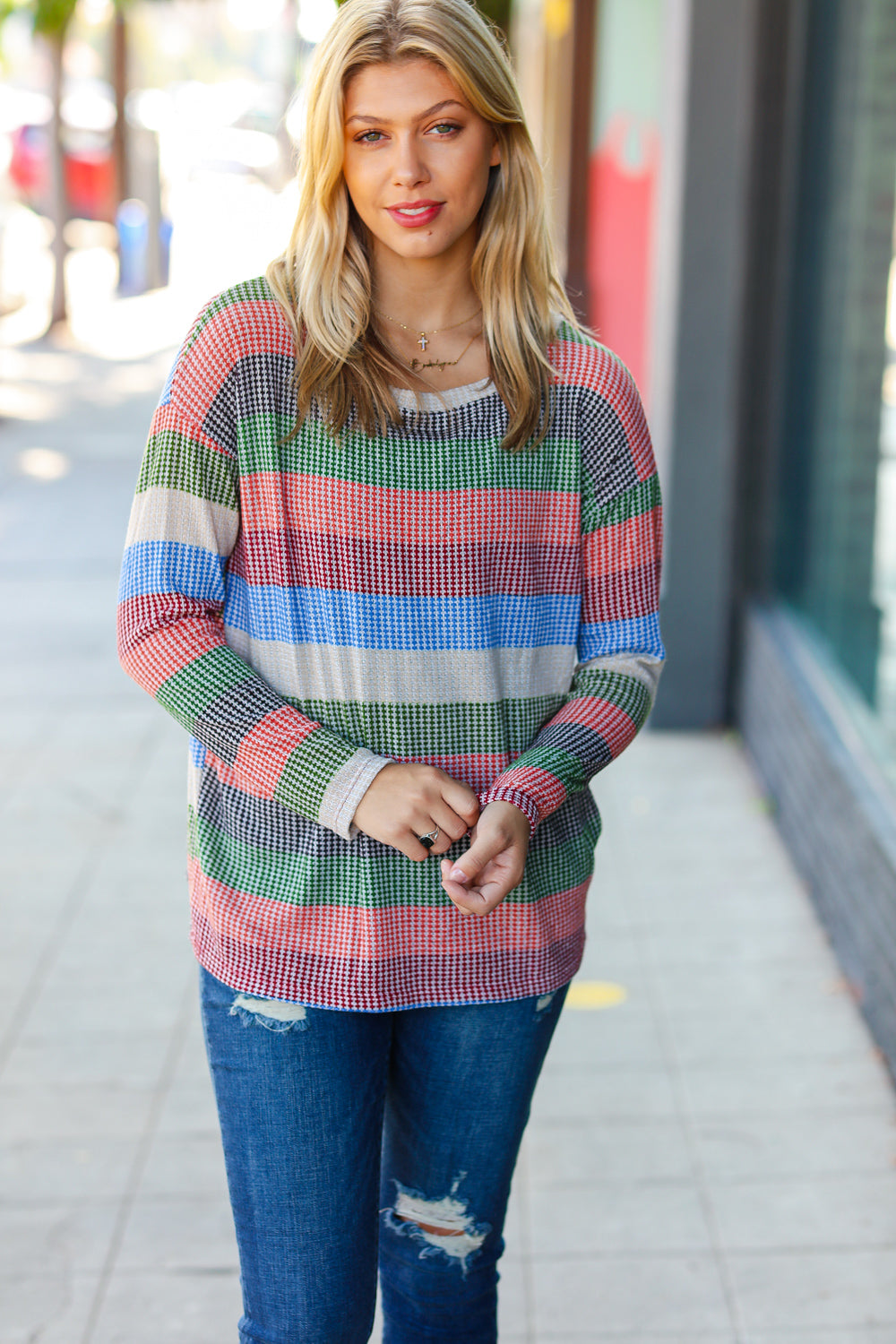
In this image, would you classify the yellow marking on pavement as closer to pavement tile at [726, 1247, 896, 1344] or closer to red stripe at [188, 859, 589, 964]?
pavement tile at [726, 1247, 896, 1344]

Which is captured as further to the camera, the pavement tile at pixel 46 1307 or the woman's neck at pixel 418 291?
the pavement tile at pixel 46 1307

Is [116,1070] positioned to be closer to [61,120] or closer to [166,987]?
[166,987]

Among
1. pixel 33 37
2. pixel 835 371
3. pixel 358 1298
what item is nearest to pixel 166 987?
pixel 358 1298

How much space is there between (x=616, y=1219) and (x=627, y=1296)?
0.22 meters

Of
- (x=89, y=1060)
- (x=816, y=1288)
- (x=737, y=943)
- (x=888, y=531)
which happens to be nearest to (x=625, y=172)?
(x=888, y=531)

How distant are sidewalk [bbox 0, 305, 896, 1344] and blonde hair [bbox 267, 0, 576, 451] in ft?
5.69

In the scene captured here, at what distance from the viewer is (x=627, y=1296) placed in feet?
9.18

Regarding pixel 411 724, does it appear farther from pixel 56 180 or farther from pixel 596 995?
pixel 56 180

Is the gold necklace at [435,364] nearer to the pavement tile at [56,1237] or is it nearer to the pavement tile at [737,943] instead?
the pavement tile at [56,1237]

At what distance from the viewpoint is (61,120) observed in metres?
15.1

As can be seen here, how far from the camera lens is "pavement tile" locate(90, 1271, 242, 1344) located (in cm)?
270

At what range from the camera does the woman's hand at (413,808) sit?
1.69 m

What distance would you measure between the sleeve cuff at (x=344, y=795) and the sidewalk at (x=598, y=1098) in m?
1.42

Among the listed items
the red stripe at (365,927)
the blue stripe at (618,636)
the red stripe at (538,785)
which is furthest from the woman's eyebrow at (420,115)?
the red stripe at (365,927)
